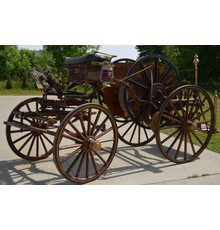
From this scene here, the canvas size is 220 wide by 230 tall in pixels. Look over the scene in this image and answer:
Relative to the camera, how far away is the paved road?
4.00m

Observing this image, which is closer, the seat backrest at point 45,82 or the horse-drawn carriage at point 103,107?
the horse-drawn carriage at point 103,107

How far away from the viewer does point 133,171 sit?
4422 millimetres

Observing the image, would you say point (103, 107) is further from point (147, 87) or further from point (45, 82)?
point (147, 87)

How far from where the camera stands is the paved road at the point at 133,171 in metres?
4.00

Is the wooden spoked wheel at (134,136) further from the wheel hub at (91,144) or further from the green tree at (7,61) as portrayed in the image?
the green tree at (7,61)

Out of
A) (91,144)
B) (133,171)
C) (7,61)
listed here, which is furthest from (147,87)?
(7,61)

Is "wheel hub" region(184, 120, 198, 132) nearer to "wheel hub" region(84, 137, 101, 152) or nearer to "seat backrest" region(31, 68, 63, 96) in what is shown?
"wheel hub" region(84, 137, 101, 152)

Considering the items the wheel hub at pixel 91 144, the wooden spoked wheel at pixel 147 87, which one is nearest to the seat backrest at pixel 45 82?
the wheel hub at pixel 91 144

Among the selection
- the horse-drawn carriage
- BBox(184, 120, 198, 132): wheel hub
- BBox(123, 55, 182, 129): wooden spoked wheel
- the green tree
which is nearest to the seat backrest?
the horse-drawn carriage

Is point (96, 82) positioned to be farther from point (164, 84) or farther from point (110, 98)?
point (164, 84)

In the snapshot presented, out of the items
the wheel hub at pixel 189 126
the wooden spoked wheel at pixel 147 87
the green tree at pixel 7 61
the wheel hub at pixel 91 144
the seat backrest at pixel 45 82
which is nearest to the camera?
the wheel hub at pixel 91 144

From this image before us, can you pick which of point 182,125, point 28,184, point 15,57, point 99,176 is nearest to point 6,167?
point 28,184

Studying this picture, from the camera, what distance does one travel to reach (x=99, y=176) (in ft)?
13.1

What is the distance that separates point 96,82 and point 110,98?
1.00 metres
